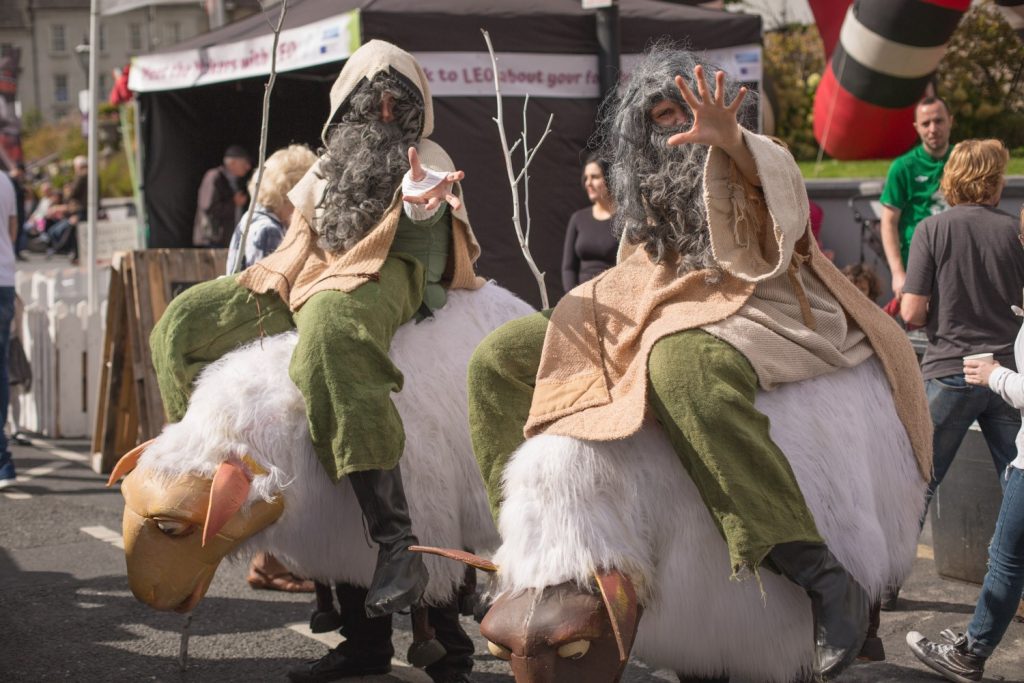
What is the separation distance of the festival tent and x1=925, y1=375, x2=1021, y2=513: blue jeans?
397 centimetres

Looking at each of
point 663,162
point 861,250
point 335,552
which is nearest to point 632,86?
point 663,162

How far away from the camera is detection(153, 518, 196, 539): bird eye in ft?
11.9

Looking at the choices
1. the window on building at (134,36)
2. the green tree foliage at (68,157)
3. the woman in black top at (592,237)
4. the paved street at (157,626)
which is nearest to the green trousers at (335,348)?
the paved street at (157,626)

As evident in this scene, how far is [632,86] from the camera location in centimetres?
320

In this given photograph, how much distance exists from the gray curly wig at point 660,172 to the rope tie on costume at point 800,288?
221 millimetres

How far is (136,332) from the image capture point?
7102 millimetres

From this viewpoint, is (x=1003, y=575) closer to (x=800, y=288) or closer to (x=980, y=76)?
(x=800, y=288)

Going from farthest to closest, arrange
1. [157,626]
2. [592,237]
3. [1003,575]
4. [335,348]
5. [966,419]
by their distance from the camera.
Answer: [592,237]
[157,626]
[966,419]
[1003,575]
[335,348]

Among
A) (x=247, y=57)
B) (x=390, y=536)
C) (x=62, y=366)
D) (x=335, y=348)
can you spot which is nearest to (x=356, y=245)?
(x=335, y=348)

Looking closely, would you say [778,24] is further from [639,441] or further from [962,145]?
[639,441]

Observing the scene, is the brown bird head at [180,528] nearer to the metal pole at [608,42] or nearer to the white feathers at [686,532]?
the white feathers at [686,532]

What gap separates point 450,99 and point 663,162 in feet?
16.6

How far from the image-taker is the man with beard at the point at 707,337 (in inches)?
112

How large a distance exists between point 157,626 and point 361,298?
1922 mm
